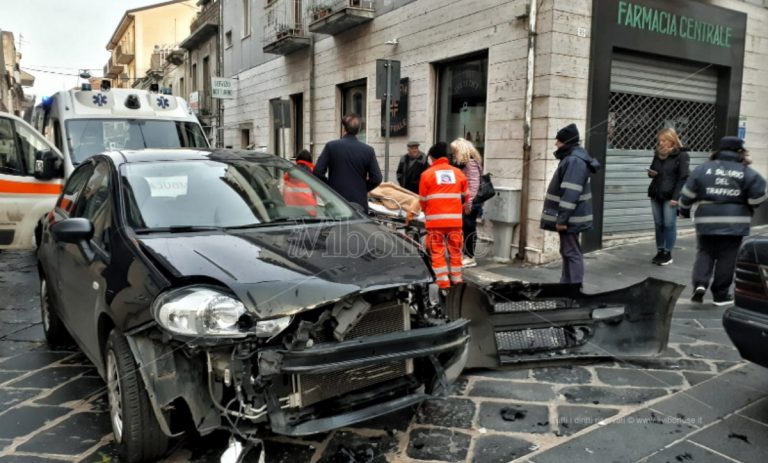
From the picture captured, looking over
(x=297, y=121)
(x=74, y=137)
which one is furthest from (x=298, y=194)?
(x=297, y=121)

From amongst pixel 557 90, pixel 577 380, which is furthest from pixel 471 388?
pixel 557 90

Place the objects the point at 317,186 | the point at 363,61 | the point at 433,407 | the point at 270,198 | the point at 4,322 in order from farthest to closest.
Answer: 1. the point at 363,61
2. the point at 4,322
3. the point at 317,186
4. the point at 270,198
5. the point at 433,407

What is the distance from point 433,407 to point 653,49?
24.9 ft

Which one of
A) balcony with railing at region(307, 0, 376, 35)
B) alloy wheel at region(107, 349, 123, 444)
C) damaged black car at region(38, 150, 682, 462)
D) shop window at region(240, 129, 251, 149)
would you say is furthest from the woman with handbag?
shop window at region(240, 129, 251, 149)

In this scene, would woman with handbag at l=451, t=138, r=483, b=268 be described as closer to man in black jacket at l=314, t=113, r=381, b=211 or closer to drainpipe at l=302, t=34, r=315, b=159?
man in black jacket at l=314, t=113, r=381, b=211

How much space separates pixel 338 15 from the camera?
12.2 meters

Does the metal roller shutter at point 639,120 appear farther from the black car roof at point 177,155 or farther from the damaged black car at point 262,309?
the black car roof at point 177,155

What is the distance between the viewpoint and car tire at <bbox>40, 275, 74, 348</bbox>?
15.5 ft

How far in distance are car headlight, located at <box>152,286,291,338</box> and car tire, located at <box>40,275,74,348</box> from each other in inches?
103

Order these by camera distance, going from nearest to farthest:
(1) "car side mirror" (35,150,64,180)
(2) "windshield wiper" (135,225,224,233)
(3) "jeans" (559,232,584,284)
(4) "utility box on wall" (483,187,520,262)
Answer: (2) "windshield wiper" (135,225,224,233), (3) "jeans" (559,232,584,284), (1) "car side mirror" (35,150,64,180), (4) "utility box on wall" (483,187,520,262)

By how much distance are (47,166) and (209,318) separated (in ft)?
18.6

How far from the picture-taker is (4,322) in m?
5.60

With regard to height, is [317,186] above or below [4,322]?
above

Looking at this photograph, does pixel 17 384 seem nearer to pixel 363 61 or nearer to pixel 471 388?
pixel 471 388
